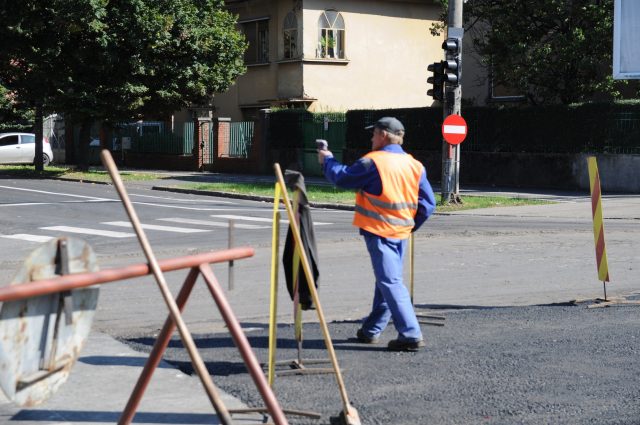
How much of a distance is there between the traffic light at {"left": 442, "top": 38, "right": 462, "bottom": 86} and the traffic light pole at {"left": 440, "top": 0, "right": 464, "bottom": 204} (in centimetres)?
5

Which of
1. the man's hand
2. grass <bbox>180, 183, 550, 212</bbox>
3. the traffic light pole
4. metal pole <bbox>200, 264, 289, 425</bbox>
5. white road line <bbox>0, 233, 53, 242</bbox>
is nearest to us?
metal pole <bbox>200, 264, 289, 425</bbox>

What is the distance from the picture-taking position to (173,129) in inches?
1641

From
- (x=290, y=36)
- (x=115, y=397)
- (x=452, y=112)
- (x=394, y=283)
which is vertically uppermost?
(x=290, y=36)

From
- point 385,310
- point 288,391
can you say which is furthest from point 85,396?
point 385,310

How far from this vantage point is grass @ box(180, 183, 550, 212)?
23.5 metres

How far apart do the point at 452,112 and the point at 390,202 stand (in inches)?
611

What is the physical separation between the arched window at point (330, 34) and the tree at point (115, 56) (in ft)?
12.0

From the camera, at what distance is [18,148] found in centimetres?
4384

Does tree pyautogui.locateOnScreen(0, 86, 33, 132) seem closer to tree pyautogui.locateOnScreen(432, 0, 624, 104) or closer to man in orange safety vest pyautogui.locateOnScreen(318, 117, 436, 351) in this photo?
tree pyautogui.locateOnScreen(432, 0, 624, 104)

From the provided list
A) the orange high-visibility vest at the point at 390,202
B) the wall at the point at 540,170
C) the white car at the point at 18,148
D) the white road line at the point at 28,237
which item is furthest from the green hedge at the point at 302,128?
the orange high-visibility vest at the point at 390,202

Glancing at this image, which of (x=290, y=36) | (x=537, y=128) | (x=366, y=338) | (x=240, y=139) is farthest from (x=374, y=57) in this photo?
(x=366, y=338)

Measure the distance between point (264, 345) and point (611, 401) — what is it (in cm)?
283

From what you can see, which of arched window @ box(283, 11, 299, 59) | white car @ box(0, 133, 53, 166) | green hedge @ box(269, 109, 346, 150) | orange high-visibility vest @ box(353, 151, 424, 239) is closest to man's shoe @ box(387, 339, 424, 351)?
orange high-visibility vest @ box(353, 151, 424, 239)

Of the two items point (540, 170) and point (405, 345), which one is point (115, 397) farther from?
point (540, 170)
